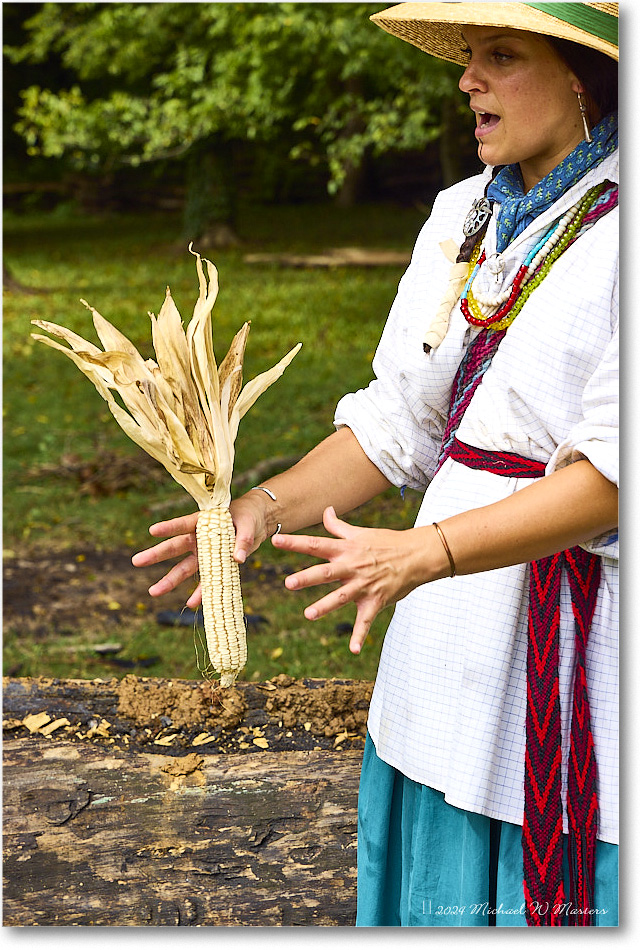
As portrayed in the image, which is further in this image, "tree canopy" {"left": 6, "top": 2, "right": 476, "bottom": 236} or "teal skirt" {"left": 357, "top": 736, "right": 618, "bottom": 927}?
"tree canopy" {"left": 6, "top": 2, "right": 476, "bottom": 236}

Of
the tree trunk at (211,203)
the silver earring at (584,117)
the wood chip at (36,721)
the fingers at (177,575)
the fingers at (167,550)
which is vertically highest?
the tree trunk at (211,203)

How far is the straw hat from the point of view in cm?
127

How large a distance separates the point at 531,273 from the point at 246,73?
4618mm

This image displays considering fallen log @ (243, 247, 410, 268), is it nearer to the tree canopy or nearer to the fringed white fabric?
the tree canopy

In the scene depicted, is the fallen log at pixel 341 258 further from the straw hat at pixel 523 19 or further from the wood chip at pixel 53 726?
the straw hat at pixel 523 19

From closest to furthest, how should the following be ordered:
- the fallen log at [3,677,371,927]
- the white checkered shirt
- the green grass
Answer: the white checkered shirt
the fallen log at [3,677,371,927]
the green grass

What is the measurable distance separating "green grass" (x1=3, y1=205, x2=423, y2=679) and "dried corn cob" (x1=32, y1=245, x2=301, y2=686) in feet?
5.94

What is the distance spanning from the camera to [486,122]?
4.45 ft

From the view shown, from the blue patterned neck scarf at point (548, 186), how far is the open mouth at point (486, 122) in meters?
0.07

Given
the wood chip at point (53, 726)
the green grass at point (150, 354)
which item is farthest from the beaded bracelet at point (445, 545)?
the green grass at point (150, 354)

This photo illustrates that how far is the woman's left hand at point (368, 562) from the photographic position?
1.12 metres

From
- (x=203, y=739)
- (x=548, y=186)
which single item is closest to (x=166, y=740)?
(x=203, y=739)

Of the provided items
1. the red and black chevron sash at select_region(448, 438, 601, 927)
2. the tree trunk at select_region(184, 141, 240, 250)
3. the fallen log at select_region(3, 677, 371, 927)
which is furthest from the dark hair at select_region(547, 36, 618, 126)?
the tree trunk at select_region(184, 141, 240, 250)

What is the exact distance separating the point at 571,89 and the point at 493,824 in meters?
0.96
